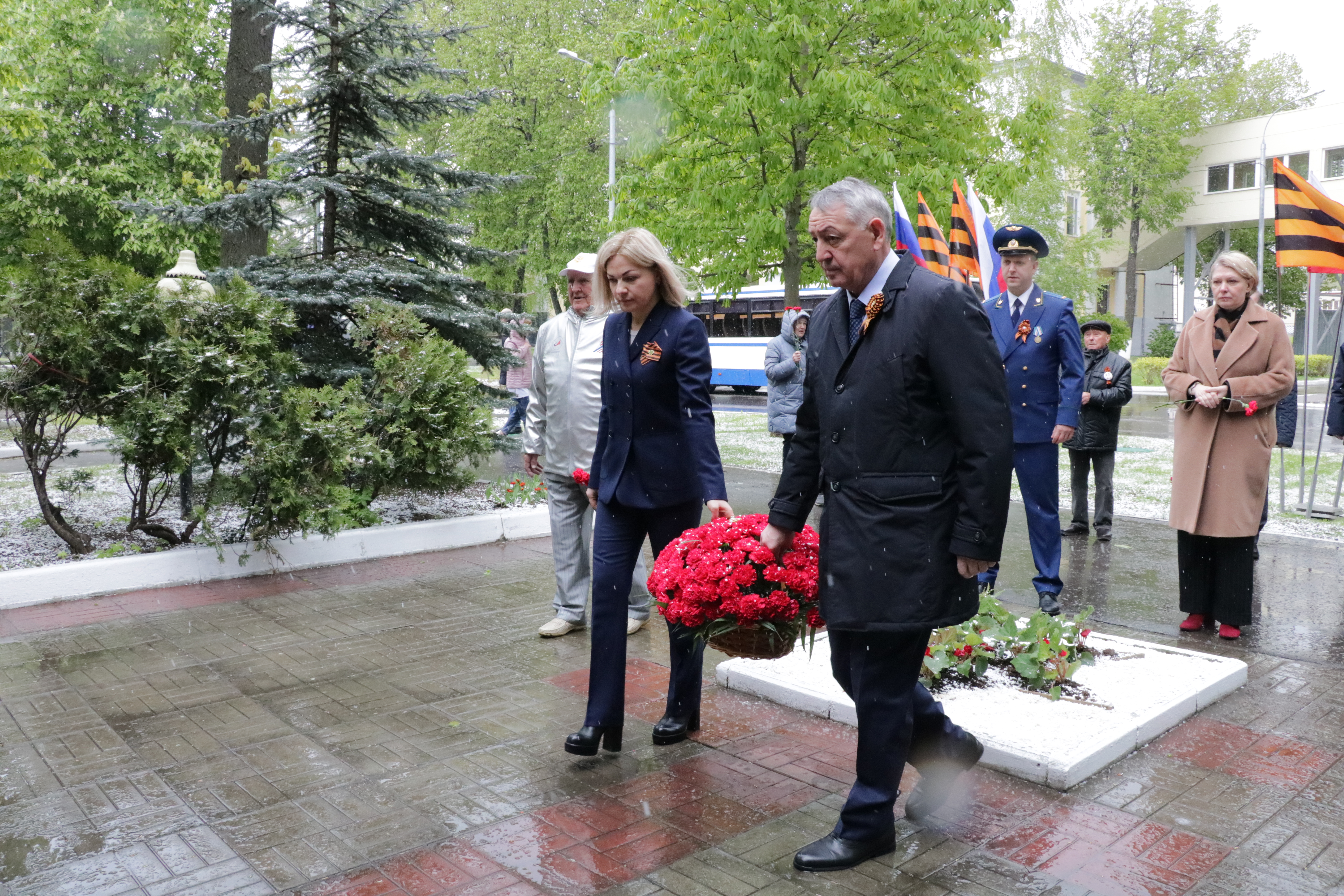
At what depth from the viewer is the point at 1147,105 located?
40.7 meters

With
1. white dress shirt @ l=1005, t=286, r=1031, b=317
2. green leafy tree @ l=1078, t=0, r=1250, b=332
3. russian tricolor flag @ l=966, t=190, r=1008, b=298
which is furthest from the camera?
green leafy tree @ l=1078, t=0, r=1250, b=332

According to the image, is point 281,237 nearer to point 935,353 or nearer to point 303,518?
point 303,518

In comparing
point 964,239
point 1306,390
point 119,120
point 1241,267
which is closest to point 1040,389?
point 1241,267

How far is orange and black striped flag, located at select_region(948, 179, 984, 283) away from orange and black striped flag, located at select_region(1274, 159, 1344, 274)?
2423 mm

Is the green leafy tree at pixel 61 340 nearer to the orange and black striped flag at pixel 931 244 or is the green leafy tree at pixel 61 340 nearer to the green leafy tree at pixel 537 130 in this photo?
the orange and black striped flag at pixel 931 244

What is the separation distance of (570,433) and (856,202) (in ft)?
9.92

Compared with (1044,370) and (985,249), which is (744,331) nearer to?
(985,249)

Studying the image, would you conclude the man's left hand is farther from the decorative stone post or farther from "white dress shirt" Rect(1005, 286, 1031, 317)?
the decorative stone post

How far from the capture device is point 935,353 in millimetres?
3172

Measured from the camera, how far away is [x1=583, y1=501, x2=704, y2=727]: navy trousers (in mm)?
4273

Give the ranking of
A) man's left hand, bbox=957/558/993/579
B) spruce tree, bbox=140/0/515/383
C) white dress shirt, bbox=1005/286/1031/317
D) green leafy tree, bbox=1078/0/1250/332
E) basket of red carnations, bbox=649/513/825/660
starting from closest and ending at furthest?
1. man's left hand, bbox=957/558/993/579
2. basket of red carnations, bbox=649/513/825/660
3. white dress shirt, bbox=1005/286/1031/317
4. spruce tree, bbox=140/0/515/383
5. green leafy tree, bbox=1078/0/1250/332

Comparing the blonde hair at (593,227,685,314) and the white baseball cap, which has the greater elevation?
the white baseball cap

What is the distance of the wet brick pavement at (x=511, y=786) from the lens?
337 centimetres

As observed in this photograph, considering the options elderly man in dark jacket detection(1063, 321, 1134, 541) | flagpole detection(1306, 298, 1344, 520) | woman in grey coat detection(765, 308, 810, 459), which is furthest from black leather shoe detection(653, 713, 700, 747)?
flagpole detection(1306, 298, 1344, 520)
